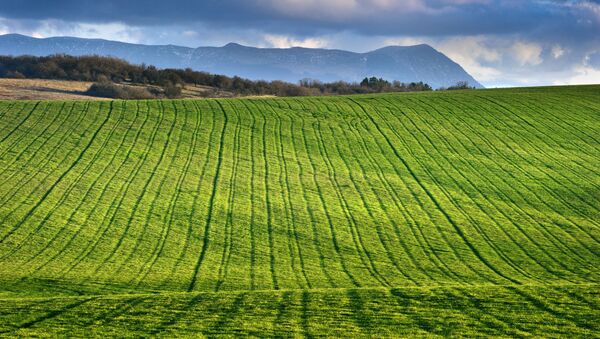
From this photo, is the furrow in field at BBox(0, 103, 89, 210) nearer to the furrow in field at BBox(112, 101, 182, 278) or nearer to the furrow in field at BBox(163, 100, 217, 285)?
the furrow in field at BBox(112, 101, 182, 278)

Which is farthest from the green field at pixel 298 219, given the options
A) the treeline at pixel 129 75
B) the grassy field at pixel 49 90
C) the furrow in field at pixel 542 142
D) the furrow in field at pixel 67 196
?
the treeline at pixel 129 75

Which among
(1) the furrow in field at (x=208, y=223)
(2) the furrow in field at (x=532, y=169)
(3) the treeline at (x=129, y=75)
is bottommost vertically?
(1) the furrow in field at (x=208, y=223)

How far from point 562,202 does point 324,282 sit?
18110 millimetres

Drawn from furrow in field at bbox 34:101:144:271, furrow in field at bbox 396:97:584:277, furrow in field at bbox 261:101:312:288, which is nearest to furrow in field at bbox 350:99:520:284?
furrow in field at bbox 396:97:584:277

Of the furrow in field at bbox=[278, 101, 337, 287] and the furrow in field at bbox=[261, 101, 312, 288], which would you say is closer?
the furrow in field at bbox=[261, 101, 312, 288]

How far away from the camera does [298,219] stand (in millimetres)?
33781

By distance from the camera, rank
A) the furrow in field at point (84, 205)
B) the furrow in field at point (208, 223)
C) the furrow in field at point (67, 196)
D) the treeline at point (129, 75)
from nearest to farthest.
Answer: the furrow in field at point (208, 223) → the furrow in field at point (84, 205) → the furrow in field at point (67, 196) → the treeline at point (129, 75)

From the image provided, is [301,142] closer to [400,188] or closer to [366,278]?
[400,188]

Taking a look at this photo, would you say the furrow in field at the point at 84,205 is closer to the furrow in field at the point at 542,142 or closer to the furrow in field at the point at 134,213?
the furrow in field at the point at 134,213

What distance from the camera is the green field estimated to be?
19.5 m

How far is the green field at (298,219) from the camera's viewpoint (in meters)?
19.5

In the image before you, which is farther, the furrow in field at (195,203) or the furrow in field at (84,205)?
the furrow in field at (195,203)

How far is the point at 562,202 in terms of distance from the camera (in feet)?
124

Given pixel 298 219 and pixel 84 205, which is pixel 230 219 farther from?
pixel 84 205
